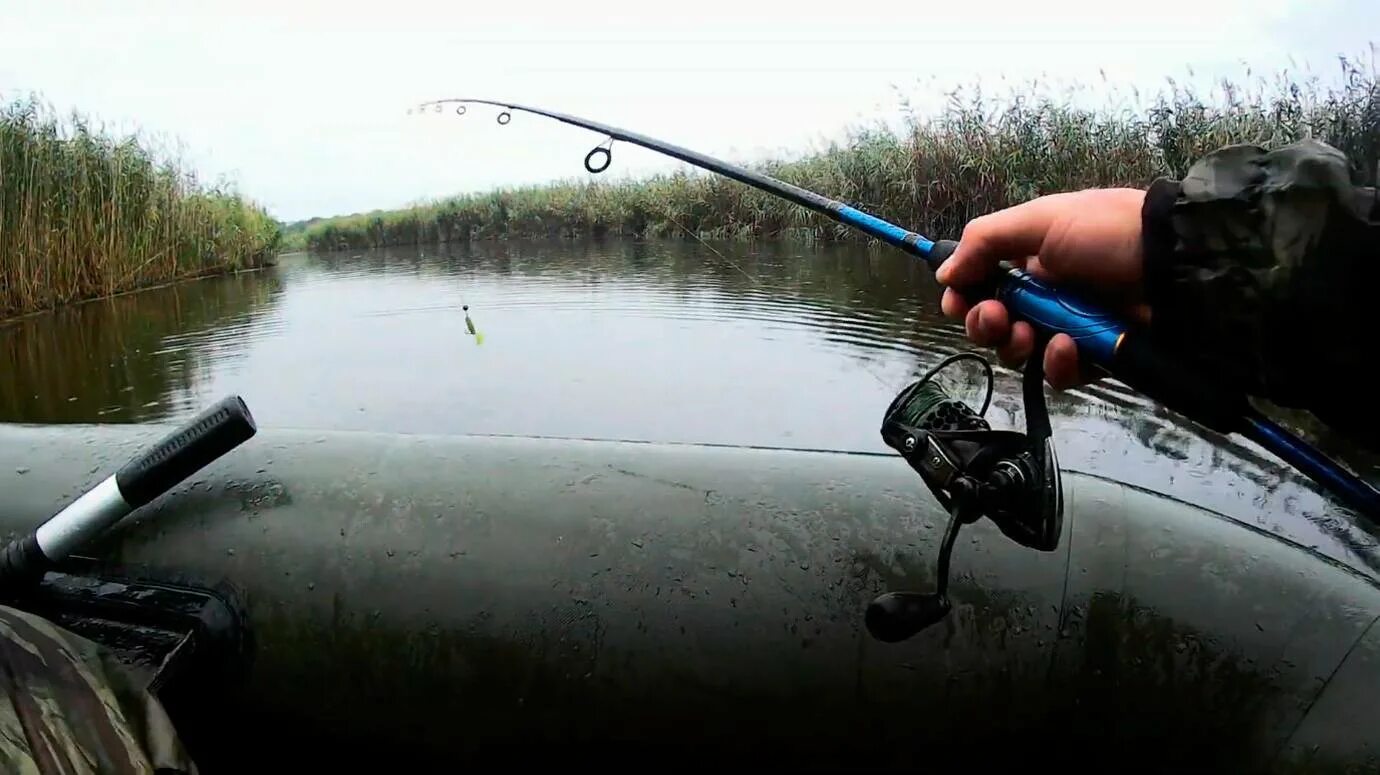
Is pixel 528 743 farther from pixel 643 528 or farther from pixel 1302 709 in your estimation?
pixel 1302 709

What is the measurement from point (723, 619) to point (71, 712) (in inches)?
31.8

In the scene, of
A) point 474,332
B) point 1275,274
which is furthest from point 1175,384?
point 474,332

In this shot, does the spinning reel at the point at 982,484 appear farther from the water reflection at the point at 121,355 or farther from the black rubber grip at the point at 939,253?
the water reflection at the point at 121,355

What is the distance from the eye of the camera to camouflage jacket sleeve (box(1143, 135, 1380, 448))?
100 cm

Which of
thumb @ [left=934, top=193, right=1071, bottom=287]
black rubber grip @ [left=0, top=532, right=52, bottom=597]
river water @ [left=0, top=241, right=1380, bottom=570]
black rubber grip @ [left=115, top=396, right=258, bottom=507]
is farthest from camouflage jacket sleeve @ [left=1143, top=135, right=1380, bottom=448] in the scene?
black rubber grip @ [left=0, top=532, right=52, bottom=597]

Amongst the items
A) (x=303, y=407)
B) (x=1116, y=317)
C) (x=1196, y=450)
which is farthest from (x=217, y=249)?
(x=1116, y=317)

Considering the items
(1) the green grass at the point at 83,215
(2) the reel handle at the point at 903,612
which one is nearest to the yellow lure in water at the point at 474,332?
(1) the green grass at the point at 83,215

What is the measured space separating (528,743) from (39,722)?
60cm

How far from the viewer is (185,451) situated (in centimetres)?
140

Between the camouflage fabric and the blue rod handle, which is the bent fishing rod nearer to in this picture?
the blue rod handle

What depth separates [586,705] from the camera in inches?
55.9

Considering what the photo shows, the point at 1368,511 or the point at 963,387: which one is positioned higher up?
the point at 1368,511

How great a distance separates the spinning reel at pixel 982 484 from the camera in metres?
1.20

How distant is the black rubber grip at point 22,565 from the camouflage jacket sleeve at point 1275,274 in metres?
1.49
